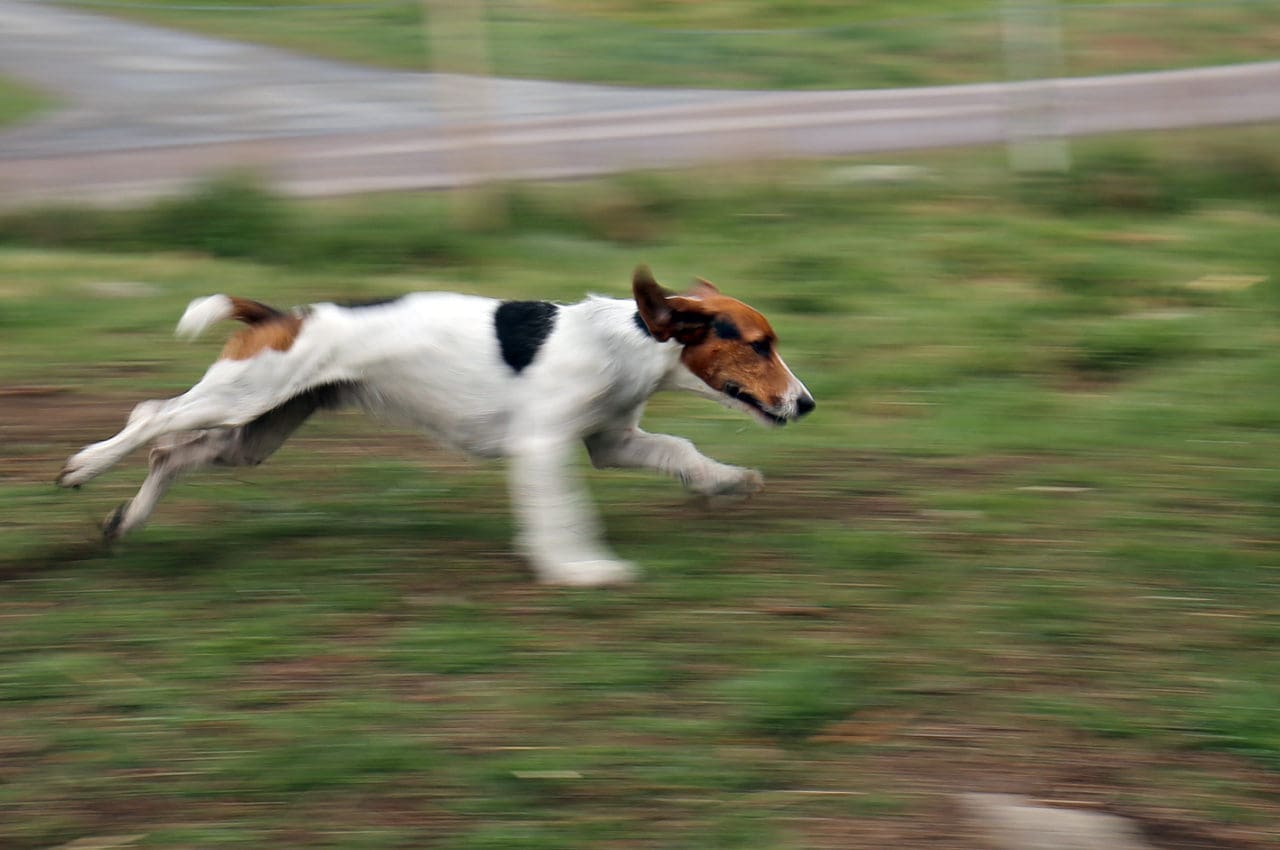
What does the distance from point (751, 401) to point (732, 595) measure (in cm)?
69

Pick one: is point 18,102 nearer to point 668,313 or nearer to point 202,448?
point 202,448

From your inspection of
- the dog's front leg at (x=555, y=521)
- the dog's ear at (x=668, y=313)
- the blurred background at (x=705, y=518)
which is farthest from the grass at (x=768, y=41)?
the dog's front leg at (x=555, y=521)

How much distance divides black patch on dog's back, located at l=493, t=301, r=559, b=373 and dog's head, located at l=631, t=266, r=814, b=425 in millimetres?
370

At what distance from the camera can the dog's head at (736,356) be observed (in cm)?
564

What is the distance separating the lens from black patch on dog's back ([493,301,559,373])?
563 cm

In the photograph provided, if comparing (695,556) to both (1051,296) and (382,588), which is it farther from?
(1051,296)

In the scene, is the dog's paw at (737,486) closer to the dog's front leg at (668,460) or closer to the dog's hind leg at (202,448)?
the dog's front leg at (668,460)

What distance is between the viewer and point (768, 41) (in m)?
17.4

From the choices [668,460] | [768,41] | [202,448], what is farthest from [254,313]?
[768,41]

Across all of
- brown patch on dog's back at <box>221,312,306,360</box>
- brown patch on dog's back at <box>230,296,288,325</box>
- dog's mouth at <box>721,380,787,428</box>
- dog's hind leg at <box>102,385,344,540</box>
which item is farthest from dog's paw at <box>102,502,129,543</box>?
dog's mouth at <box>721,380,787,428</box>

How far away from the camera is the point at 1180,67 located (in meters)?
16.7

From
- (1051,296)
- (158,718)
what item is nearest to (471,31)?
(1051,296)

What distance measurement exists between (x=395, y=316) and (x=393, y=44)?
33.8ft

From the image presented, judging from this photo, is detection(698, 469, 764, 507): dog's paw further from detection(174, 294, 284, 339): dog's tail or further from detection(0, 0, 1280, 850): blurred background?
detection(174, 294, 284, 339): dog's tail
